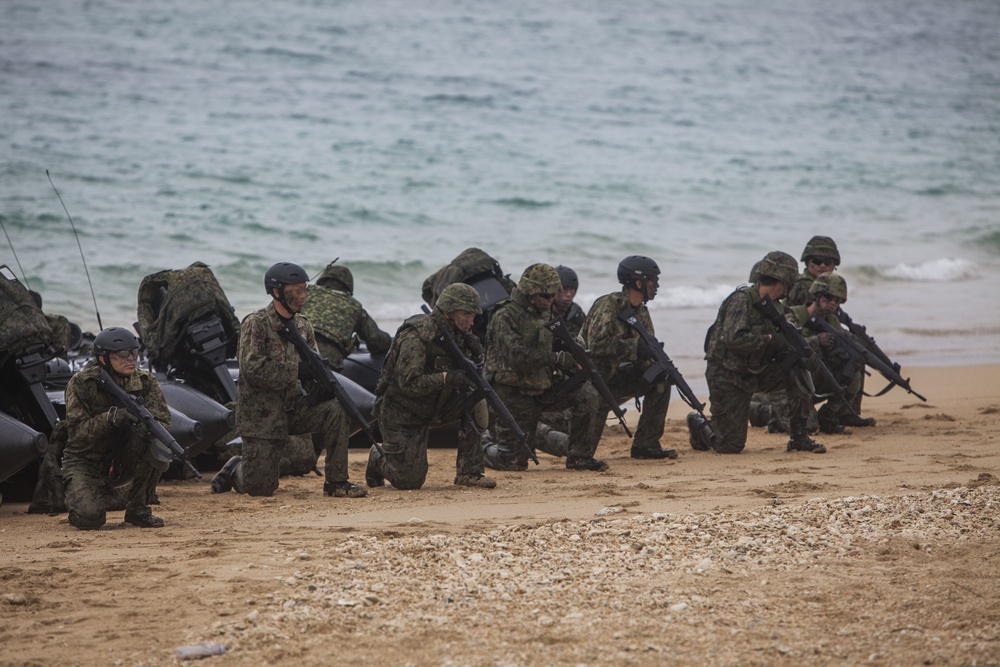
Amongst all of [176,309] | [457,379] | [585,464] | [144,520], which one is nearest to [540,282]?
[457,379]

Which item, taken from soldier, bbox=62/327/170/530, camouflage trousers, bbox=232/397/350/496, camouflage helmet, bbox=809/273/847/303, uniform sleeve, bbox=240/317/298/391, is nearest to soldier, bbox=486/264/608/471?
camouflage trousers, bbox=232/397/350/496

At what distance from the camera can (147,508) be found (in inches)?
332

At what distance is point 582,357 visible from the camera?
10.5 metres

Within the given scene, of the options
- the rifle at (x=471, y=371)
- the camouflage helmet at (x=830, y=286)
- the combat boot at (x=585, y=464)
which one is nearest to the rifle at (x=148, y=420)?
the rifle at (x=471, y=371)

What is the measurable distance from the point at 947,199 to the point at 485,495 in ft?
86.3

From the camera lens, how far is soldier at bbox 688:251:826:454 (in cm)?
1116

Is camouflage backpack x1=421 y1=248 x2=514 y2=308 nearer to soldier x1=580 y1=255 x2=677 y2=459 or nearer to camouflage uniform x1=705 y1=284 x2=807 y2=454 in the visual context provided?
soldier x1=580 y1=255 x2=677 y2=459

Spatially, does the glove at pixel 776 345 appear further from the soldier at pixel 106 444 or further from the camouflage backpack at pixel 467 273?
the soldier at pixel 106 444

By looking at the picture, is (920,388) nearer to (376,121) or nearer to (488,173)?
(488,173)

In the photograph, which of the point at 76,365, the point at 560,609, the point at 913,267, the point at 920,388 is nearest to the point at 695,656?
the point at 560,609

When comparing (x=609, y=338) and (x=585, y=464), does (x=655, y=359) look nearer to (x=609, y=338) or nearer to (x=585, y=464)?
(x=609, y=338)

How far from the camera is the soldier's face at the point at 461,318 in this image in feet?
31.5

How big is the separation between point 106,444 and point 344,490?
1688 mm

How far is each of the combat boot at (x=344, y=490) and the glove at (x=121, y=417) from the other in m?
1.67
